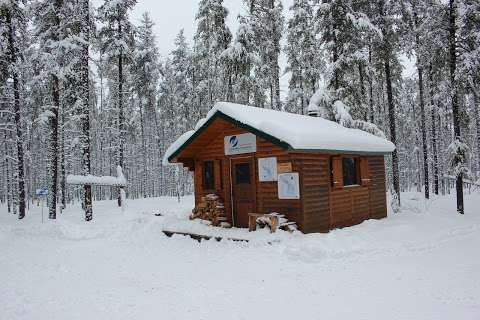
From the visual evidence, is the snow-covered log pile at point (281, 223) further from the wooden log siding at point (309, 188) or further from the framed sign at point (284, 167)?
the framed sign at point (284, 167)

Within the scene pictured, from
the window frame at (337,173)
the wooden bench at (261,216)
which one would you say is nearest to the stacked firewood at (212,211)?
the wooden bench at (261,216)

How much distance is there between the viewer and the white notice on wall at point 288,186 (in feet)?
39.6

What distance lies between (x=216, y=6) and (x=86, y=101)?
10.5 meters

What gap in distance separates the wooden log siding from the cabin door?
0.20m

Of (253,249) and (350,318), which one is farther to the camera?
(253,249)

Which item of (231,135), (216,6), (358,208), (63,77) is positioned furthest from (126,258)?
(216,6)

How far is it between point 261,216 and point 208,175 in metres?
3.78

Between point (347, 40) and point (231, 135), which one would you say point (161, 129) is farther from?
point (231, 135)

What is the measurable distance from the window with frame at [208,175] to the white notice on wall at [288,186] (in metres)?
3.54

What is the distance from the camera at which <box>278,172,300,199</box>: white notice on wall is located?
39.6ft

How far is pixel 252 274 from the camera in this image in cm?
880

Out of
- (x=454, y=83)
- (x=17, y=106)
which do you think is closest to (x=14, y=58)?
(x=17, y=106)

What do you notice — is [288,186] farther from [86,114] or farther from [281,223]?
[86,114]

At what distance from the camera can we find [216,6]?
2431 cm
